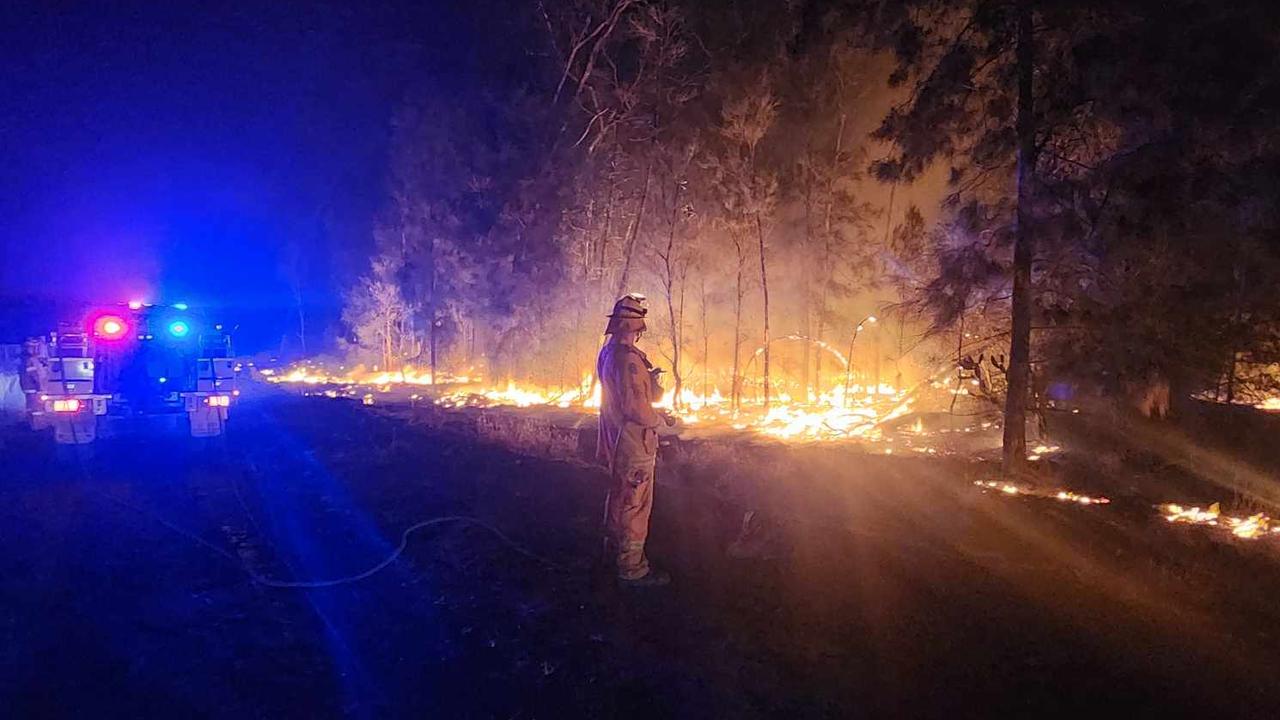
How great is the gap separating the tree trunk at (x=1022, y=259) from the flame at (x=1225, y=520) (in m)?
2.07

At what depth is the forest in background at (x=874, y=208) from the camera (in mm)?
9344

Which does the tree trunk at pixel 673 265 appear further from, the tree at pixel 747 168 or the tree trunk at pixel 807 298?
the tree trunk at pixel 807 298

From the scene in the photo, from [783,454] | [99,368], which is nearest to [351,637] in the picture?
[783,454]

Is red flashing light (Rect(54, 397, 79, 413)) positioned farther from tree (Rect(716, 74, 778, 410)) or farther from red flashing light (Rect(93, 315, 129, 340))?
tree (Rect(716, 74, 778, 410))

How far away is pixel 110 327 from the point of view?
13.5 meters

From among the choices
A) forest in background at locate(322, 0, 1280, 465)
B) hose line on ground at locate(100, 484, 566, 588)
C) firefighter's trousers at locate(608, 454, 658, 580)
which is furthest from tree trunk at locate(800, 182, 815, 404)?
firefighter's trousers at locate(608, 454, 658, 580)

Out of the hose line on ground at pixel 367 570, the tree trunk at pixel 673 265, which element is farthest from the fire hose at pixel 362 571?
the tree trunk at pixel 673 265

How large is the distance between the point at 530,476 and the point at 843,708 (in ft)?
23.9

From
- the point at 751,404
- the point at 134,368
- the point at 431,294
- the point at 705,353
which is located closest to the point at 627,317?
the point at 134,368

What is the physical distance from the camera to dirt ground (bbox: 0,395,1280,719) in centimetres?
458

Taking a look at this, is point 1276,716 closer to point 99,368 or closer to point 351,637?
point 351,637

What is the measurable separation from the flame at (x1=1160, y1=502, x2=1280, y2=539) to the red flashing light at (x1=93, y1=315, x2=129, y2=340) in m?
17.1

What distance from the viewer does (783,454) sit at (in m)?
14.0

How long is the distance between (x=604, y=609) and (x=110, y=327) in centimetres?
1252
